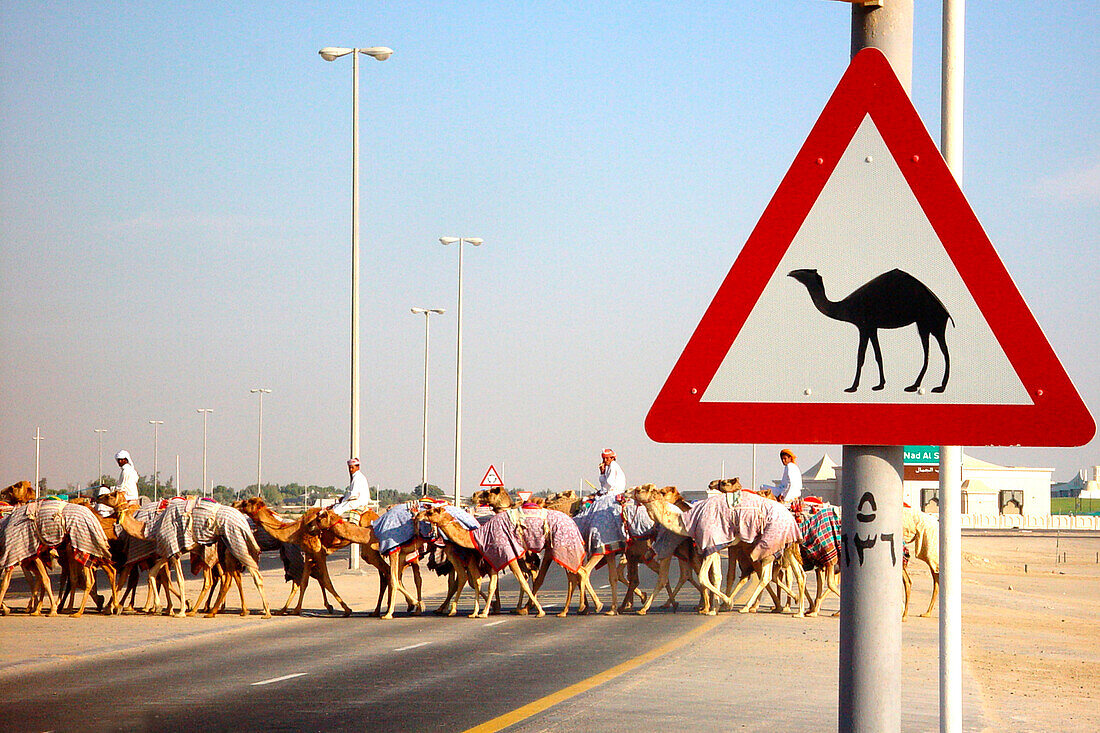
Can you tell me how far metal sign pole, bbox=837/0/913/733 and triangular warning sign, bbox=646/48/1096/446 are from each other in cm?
9

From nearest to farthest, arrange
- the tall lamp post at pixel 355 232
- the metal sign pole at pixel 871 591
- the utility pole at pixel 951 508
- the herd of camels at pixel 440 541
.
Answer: the metal sign pole at pixel 871 591
the utility pole at pixel 951 508
the herd of camels at pixel 440 541
the tall lamp post at pixel 355 232

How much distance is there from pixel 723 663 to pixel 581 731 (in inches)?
187

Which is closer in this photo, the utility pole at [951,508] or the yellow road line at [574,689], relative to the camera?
the utility pole at [951,508]

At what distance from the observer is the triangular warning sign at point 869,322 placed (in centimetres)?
312

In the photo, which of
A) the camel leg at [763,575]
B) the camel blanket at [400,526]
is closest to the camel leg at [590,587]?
the camel blanket at [400,526]

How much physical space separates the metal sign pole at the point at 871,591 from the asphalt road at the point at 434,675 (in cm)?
680

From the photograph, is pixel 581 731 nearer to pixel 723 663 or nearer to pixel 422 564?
pixel 723 663

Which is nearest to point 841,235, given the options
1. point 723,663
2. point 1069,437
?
point 1069,437

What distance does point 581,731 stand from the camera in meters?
9.50

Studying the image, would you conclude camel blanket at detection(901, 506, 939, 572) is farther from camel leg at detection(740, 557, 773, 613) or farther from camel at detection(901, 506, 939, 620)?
camel leg at detection(740, 557, 773, 613)

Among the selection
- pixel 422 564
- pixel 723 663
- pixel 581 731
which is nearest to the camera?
pixel 581 731

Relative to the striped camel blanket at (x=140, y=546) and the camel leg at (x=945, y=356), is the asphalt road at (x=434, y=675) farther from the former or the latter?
the camel leg at (x=945, y=356)

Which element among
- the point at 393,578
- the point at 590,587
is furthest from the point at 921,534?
the point at 393,578

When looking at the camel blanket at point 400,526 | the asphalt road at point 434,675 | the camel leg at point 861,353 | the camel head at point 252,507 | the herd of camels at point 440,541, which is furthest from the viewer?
the camel head at point 252,507
